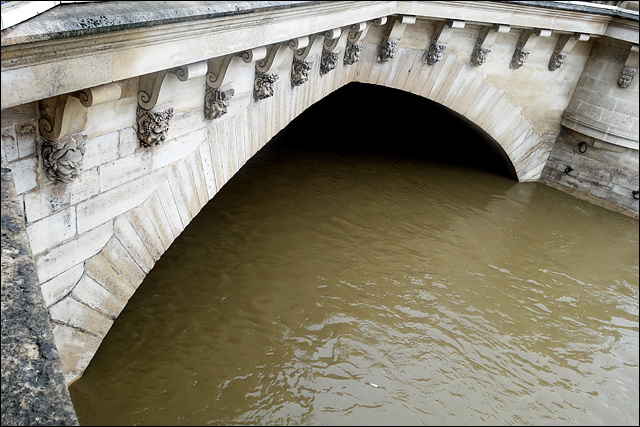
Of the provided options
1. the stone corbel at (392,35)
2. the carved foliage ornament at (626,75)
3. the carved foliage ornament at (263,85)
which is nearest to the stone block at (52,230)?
the carved foliage ornament at (263,85)

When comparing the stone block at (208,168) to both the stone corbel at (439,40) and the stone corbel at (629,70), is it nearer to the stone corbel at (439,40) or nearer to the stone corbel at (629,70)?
the stone corbel at (439,40)

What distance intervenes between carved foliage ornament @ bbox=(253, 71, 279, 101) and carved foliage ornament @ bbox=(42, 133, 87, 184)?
2035mm

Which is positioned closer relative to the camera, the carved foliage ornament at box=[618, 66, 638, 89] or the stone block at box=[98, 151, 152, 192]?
the stone block at box=[98, 151, 152, 192]

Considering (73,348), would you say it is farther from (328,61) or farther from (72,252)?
(328,61)

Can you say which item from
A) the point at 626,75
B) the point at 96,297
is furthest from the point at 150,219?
the point at 626,75

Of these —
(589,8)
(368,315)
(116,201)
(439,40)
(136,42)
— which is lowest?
(368,315)

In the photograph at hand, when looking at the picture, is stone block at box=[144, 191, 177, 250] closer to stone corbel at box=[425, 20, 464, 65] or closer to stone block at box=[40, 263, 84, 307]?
stone block at box=[40, 263, 84, 307]

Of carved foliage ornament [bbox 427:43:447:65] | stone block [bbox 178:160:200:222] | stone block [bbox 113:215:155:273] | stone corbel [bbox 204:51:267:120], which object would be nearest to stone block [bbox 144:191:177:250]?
stone block [bbox 113:215:155:273]

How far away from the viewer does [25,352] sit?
155cm

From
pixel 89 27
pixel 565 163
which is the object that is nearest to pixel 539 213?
pixel 565 163

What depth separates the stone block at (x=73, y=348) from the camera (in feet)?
12.4

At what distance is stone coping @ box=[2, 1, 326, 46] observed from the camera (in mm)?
2486

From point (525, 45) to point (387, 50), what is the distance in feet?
9.05

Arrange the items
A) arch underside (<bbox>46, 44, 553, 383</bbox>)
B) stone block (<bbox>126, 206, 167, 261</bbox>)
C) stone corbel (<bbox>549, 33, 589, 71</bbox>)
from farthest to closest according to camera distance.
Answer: stone corbel (<bbox>549, 33, 589, 71</bbox>)
stone block (<bbox>126, 206, 167, 261</bbox>)
arch underside (<bbox>46, 44, 553, 383</bbox>)
